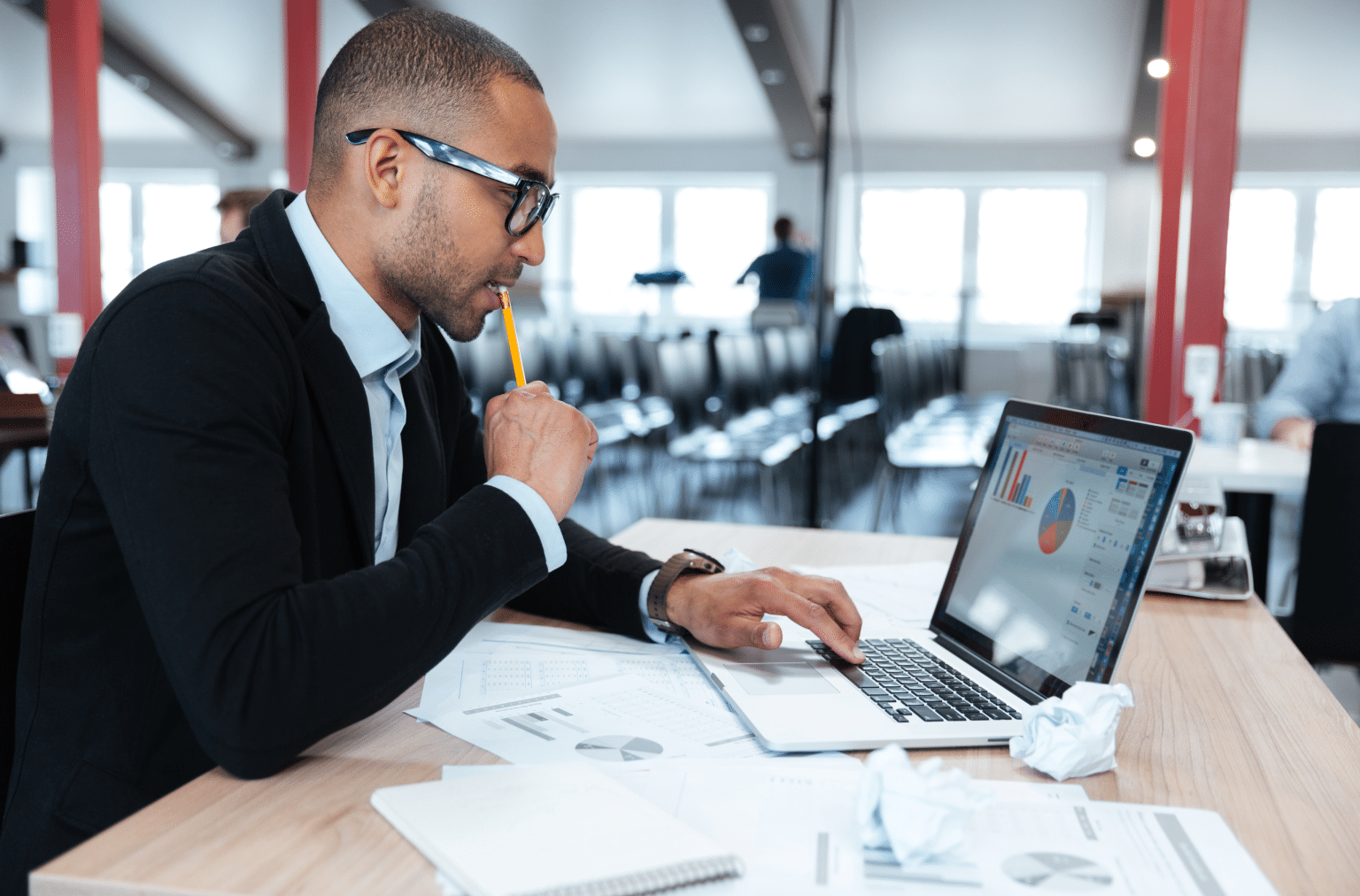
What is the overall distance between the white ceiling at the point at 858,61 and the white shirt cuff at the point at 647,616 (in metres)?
7.74

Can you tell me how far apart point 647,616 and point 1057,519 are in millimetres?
384

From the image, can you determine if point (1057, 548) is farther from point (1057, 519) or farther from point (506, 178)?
point (506, 178)

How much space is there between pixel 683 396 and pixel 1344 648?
2.64m

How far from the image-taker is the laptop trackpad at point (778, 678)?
2.83 ft

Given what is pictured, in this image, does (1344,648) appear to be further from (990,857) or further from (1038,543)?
(990,857)

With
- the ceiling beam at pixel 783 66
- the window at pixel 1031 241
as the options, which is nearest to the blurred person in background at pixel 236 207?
the ceiling beam at pixel 783 66

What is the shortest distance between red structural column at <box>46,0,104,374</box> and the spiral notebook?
14.9ft

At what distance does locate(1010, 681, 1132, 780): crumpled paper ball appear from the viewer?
2.38ft

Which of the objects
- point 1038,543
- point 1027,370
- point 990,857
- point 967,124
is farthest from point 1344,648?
point 967,124

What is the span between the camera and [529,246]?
3.24 ft

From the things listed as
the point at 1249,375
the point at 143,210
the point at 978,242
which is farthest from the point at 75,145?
the point at 143,210

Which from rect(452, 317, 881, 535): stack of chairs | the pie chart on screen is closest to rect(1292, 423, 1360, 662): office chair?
the pie chart on screen

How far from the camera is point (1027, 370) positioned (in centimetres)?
833

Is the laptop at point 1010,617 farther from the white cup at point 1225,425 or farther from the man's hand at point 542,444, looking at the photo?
the white cup at point 1225,425
